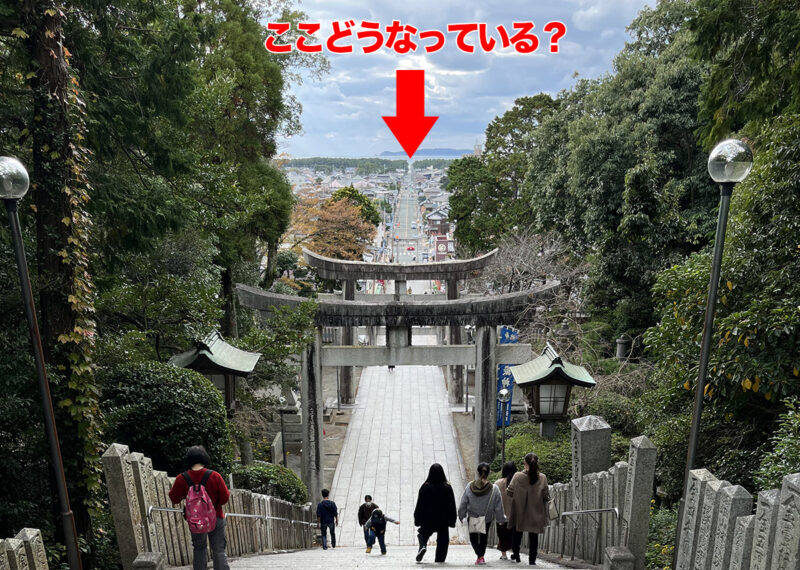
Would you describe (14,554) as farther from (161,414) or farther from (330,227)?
(330,227)

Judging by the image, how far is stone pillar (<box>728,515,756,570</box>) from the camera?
3.54m

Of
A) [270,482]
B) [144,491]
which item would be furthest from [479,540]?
[270,482]

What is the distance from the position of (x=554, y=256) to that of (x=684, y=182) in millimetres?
7723

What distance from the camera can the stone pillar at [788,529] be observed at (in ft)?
10.1

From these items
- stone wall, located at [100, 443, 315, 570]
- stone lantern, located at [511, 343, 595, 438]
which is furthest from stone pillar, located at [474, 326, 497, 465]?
stone wall, located at [100, 443, 315, 570]

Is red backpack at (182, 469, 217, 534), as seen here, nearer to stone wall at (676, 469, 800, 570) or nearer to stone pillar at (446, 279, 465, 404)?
stone wall at (676, 469, 800, 570)

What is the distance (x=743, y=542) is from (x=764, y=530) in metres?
0.22

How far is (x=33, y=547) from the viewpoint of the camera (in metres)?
3.96

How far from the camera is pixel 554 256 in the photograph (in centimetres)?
2448

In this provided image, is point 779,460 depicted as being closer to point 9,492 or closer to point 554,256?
point 9,492

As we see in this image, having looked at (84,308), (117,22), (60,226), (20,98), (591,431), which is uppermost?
(117,22)

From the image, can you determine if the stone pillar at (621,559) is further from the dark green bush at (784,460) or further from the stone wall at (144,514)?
the stone wall at (144,514)

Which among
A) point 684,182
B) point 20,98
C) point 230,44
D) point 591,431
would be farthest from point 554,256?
point 20,98

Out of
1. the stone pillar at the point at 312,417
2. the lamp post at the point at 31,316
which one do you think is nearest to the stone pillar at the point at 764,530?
the lamp post at the point at 31,316
